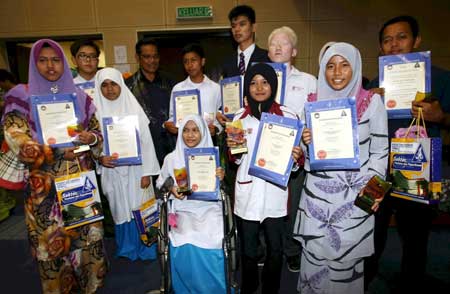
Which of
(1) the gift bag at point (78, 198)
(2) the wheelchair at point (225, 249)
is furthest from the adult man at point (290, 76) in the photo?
(1) the gift bag at point (78, 198)

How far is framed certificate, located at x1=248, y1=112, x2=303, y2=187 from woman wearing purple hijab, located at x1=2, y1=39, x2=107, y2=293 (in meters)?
1.19

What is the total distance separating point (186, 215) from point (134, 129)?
0.88 metres

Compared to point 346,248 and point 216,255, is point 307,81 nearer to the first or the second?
point 346,248

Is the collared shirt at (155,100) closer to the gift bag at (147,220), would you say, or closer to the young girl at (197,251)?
the gift bag at (147,220)

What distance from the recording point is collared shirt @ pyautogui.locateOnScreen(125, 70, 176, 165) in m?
3.00

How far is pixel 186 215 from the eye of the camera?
7.16ft

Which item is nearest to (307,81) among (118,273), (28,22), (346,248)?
(346,248)

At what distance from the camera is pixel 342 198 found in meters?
1.70

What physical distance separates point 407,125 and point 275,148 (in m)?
0.95

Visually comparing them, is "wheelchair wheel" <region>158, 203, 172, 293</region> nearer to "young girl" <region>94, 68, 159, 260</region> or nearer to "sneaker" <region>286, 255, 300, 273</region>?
"young girl" <region>94, 68, 159, 260</region>

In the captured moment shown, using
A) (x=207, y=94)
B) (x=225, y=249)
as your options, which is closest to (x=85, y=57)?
(x=207, y=94)

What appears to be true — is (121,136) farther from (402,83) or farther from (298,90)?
(402,83)

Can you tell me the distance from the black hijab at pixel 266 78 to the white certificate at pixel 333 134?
1.31ft

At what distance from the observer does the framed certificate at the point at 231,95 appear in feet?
7.86
